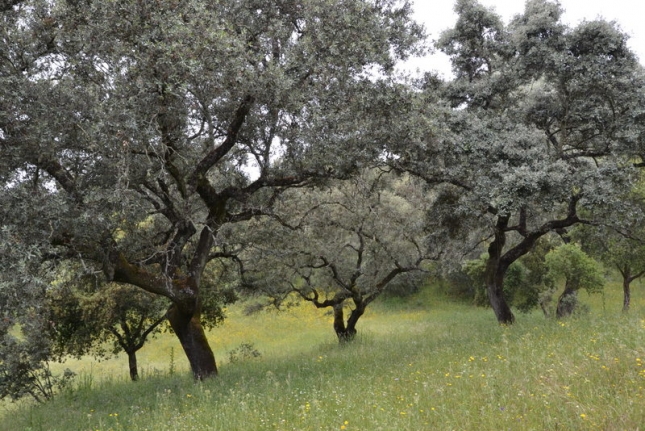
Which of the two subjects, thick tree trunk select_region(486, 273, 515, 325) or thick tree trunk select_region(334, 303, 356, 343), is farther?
thick tree trunk select_region(334, 303, 356, 343)

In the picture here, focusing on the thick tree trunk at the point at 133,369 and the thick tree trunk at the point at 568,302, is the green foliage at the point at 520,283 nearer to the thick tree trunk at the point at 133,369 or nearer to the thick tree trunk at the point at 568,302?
the thick tree trunk at the point at 568,302

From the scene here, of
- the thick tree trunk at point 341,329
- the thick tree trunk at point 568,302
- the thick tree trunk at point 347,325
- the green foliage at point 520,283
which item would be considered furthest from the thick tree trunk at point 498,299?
the green foliage at point 520,283

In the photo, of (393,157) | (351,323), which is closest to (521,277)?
(351,323)

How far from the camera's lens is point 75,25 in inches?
347

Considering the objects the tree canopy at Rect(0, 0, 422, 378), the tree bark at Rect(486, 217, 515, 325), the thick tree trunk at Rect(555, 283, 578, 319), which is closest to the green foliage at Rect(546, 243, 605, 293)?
the thick tree trunk at Rect(555, 283, 578, 319)

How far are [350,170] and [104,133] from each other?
5693 millimetres

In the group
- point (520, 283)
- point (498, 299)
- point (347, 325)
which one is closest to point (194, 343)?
point (347, 325)

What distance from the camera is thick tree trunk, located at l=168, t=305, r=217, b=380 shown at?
1312cm

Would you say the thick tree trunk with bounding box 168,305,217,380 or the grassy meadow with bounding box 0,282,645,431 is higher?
the thick tree trunk with bounding box 168,305,217,380

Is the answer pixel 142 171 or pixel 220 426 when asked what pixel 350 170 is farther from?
pixel 220 426

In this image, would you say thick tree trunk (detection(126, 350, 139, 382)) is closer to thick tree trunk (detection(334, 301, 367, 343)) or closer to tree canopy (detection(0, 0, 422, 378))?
tree canopy (detection(0, 0, 422, 378))

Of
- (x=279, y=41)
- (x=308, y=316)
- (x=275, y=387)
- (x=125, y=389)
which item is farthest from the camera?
(x=308, y=316)

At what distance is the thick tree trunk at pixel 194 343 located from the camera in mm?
13117

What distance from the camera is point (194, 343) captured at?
1333 cm
